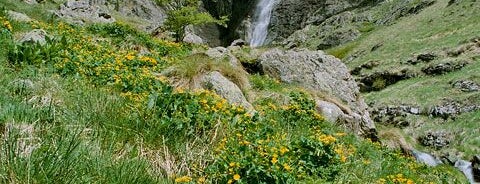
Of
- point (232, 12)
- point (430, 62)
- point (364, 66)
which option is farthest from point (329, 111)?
point (232, 12)

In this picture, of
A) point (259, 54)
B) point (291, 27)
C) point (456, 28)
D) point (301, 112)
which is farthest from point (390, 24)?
point (301, 112)

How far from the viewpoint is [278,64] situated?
15320 mm

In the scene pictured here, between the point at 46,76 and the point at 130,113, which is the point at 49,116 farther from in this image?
the point at 46,76

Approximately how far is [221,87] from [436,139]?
21955 millimetres

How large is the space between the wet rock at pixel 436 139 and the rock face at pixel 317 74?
13634mm

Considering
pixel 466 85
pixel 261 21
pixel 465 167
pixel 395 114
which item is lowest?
pixel 261 21

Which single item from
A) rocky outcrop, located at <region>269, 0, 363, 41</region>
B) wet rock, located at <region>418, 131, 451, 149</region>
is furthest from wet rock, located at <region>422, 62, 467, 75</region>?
rocky outcrop, located at <region>269, 0, 363, 41</region>

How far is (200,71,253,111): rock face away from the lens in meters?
9.45

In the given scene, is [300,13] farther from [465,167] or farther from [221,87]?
[221,87]

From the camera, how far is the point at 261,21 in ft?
251

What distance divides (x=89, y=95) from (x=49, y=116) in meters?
0.97

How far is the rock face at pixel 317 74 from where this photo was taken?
48.5 ft

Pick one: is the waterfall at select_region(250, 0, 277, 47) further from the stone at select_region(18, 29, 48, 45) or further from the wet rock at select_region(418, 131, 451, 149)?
the stone at select_region(18, 29, 48, 45)

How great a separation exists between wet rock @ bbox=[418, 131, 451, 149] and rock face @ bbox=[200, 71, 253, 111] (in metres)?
20.9
